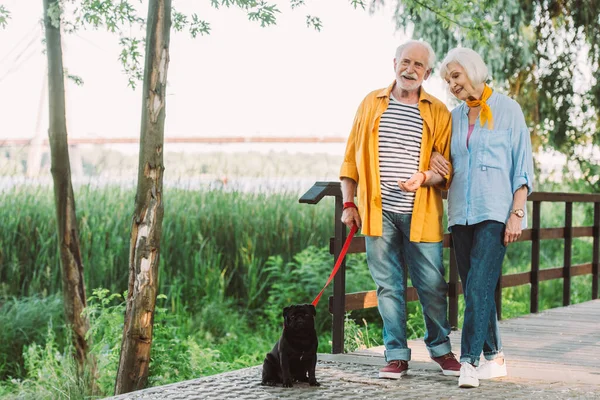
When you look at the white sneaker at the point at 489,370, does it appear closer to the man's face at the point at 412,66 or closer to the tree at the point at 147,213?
the man's face at the point at 412,66

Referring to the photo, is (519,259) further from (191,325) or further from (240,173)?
(191,325)

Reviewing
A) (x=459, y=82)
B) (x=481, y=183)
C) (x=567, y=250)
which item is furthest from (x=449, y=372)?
(x=567, y=250)

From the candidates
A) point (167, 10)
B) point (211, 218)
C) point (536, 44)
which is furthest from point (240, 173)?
point (167, 10)

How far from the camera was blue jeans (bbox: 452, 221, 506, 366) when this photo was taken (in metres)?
4.01

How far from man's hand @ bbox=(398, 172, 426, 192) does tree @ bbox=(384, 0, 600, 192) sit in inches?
284

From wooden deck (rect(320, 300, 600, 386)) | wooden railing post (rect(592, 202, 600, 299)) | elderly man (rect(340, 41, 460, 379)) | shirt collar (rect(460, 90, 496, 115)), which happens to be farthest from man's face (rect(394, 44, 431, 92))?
wooden railing post (rect(592, 202, 600, 299))

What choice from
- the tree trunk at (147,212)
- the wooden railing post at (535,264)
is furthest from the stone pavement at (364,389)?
the wooden railing post at (535,264)

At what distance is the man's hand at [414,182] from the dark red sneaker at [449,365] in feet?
2.79

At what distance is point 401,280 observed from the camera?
4.27m

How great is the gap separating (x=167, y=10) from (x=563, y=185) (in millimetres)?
9077

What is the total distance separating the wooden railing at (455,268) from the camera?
5.09 metres

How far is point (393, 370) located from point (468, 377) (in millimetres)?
386

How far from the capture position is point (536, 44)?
38.4 feet

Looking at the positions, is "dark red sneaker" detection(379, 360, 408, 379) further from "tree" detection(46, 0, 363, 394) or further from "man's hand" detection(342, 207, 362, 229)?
"tree" detection(46, 0, 363, 394)
